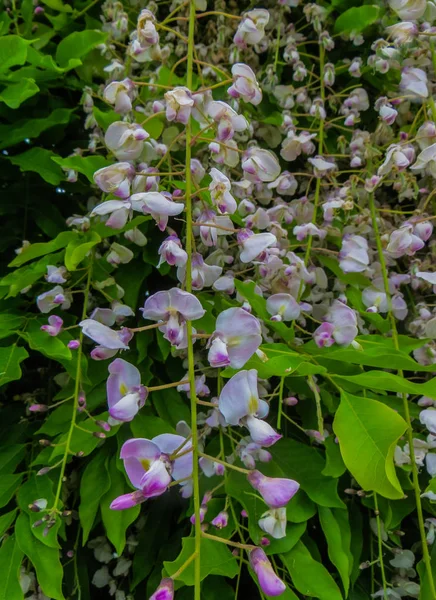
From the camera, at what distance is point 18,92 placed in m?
0.71

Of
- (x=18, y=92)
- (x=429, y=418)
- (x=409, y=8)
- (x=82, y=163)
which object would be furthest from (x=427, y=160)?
(x=18, y=92)

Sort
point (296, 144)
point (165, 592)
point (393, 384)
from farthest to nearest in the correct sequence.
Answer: point (296, 144)
point (393, 384)
point (165, 592)

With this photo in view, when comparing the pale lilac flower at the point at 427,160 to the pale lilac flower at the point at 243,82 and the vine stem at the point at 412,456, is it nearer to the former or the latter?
the vine stem at the point at 412,456

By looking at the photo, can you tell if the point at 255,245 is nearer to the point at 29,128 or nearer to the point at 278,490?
the point at 278,490

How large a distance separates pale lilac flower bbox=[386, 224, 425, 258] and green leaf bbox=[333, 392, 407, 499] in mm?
256

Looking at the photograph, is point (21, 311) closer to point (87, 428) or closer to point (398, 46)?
point (87, 428)

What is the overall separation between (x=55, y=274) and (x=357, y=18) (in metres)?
0.59

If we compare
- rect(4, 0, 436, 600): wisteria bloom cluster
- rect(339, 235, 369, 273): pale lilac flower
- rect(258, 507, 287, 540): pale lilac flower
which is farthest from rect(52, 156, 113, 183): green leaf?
rect(258, 507, 287, 540): pale lilac flower

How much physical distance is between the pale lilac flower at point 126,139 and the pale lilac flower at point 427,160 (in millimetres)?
368

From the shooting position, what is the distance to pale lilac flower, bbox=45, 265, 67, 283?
0.65 m

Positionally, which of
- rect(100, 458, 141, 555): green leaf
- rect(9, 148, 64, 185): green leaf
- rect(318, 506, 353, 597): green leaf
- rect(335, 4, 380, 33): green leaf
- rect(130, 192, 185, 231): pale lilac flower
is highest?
rect(335, 4, 380, 33): green leaf

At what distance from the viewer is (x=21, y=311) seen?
2.35 feet

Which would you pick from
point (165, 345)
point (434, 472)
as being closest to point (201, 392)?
point (165, 345)

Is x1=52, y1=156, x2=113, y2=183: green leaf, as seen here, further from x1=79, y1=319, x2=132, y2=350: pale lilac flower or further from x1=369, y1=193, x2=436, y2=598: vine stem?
x1=369, y1=193, x2=436, y2=598: vine stem
